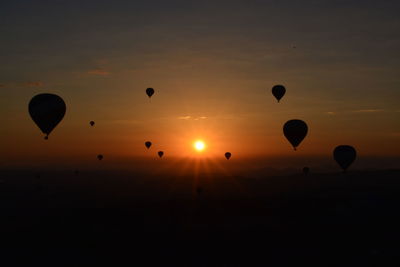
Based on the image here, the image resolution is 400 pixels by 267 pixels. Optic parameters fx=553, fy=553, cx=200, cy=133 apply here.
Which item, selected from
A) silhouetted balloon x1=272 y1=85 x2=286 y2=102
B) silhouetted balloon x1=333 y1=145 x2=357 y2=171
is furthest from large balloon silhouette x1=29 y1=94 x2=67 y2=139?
silhouetted balloon x1=333 y1=145 x2=357 y2=171

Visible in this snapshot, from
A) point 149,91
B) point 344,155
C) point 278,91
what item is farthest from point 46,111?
point 344,155

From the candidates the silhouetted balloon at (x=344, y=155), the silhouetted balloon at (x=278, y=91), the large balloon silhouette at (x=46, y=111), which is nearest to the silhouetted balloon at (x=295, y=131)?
the silhouetted balloon at (x=278, y=91)

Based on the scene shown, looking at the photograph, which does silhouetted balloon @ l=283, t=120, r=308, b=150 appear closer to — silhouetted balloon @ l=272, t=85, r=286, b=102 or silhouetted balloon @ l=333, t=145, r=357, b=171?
silhouetted balloon @ l=272, t=85, r=286, b=102

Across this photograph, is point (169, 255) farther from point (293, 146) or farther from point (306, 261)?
point (293, 146)

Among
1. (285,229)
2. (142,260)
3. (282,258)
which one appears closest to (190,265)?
(142,260)

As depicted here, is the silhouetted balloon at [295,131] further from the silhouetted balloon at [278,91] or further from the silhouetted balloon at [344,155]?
the silhouetted balloon at [344,155]

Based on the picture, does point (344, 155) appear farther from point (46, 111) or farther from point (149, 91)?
point (46, 111)
